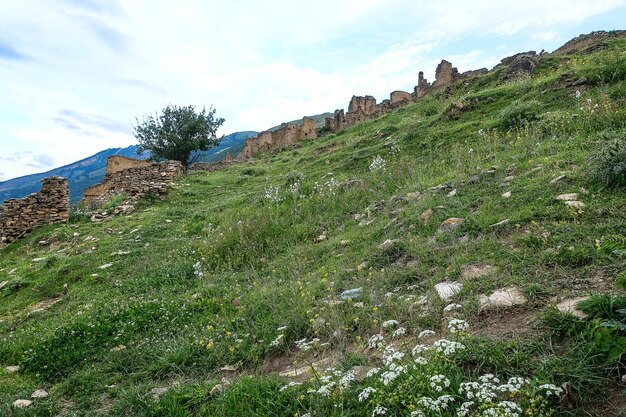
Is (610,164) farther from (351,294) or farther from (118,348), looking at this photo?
(118,348)

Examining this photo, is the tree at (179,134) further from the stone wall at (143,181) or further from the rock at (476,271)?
the rock at (476,271)

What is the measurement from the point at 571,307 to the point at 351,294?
6.88ft

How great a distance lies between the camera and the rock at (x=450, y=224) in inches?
195

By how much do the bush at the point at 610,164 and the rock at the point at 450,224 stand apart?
1.58 m

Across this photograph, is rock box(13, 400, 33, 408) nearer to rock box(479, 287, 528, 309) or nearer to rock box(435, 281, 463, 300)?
rock box(435, 281, 463, 300)

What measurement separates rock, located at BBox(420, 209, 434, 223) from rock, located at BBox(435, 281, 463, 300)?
1.75 meters

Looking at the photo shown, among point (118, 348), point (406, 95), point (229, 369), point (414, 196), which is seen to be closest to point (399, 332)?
point (229, 369)

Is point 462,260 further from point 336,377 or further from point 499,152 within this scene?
point 499,152

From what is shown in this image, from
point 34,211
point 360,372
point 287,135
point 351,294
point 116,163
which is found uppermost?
point 287,135

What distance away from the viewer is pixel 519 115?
30.6ft

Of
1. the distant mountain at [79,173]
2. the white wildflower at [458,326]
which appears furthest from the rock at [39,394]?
the distant mountain at [79,173]

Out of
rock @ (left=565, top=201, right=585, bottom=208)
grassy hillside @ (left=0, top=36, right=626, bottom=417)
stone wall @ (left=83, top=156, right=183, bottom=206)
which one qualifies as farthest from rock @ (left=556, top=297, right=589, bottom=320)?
stone wall @ (left=83, top=156, right=183, bottom=206)

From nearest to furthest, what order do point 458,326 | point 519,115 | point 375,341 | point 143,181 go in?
point 458,326 → point 375,341 → point 519,115 → point 143,181

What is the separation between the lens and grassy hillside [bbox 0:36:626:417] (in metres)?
2.50
